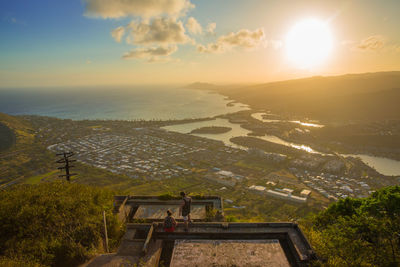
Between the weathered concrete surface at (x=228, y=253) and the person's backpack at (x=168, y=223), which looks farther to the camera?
the person's backpack at (x=168, y=223)

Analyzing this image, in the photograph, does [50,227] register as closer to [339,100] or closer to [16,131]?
[16,131]

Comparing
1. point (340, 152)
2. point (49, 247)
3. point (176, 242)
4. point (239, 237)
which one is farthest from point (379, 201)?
point (340, 152)

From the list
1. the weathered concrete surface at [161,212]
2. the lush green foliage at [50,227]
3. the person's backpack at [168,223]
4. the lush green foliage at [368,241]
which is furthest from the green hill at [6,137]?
the lush green foliage at [368,241]

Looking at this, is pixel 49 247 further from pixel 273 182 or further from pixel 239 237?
pixel 273 182

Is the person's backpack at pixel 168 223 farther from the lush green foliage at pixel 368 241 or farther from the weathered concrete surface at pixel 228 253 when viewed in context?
the lush green foliage at pixel 368 241

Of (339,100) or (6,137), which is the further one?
(339,100)

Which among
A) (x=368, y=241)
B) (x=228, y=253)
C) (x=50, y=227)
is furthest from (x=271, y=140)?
(x=50, y=227)

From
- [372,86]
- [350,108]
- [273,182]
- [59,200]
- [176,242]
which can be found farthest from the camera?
[372,86]
